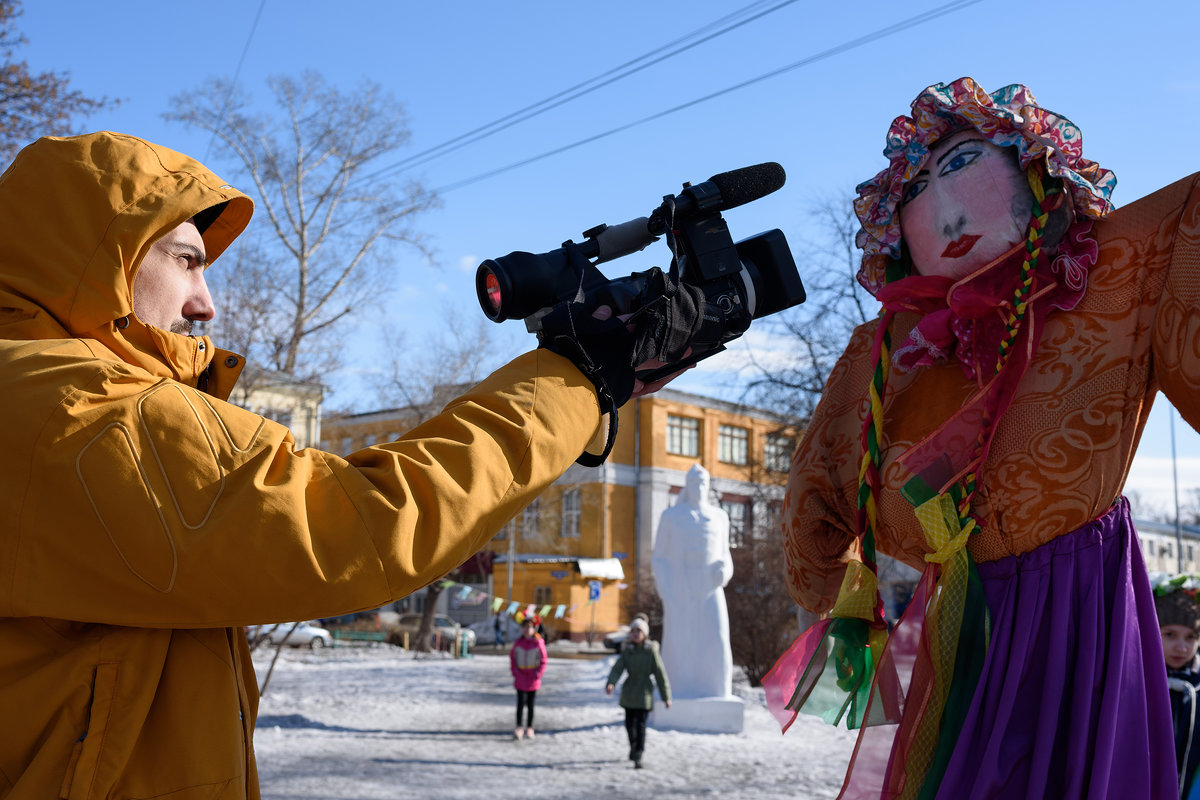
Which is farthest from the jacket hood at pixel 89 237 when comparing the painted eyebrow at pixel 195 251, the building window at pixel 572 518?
the building window at pixel 572 518

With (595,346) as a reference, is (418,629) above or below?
below

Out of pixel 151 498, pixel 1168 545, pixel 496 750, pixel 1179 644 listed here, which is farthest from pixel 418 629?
pixel 1168 545

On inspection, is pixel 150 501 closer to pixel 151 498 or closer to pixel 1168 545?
pixel 151 498

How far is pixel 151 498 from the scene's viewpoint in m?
1.23

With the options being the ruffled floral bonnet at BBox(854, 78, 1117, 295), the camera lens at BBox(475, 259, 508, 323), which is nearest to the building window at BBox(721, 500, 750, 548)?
the ruffled floral bonnet at BBox(854, 78, 1117, 295)

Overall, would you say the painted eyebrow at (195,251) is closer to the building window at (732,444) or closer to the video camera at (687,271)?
the video camera at (687,271)

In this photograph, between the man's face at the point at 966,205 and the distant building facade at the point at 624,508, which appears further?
the distant building facade at the point at 624,508

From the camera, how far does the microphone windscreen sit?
1.79m

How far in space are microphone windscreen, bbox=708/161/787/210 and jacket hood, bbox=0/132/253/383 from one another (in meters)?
0.80

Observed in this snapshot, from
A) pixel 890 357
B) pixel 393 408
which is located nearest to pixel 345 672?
pixel 393 408

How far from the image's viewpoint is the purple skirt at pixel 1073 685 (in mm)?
1837

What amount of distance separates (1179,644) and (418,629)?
85.8ft

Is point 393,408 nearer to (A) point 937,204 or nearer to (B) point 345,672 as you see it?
(B) point 345,672

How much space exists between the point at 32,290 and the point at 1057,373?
69.3 inches
